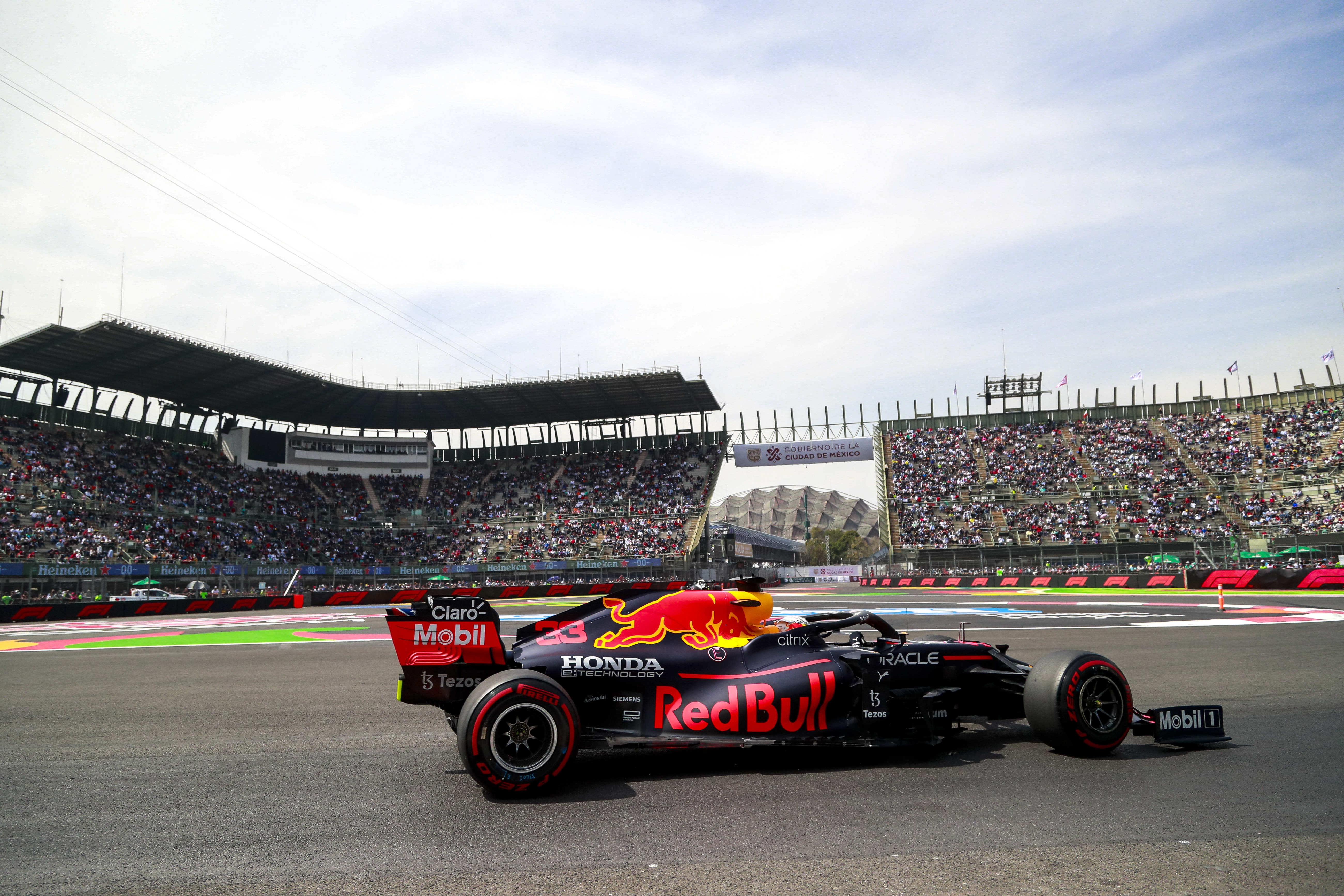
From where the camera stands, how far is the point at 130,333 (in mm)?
41156

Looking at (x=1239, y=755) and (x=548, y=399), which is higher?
(x=548, y=399)

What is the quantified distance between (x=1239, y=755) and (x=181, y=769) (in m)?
8.33

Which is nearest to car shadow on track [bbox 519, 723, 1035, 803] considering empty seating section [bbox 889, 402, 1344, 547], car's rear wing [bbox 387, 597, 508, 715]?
car's rear wing [bbox 387, 597, 508, 715]

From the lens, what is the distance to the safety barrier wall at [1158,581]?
29.0 meters

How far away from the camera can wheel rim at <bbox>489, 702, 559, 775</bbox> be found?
5758 millimetres

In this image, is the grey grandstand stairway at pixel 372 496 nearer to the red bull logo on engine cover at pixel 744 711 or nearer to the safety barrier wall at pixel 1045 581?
the safety barrier wall at pixel 1045 581

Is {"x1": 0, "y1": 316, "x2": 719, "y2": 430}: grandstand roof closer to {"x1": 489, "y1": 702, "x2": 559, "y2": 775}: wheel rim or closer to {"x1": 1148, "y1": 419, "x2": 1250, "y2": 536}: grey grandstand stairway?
{"x1": 1148, "y1": 419, "x2": 1250, "y2": 536}: grey grandstand stairway

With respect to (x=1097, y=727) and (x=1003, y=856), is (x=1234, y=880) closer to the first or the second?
(x=1003, y=856)

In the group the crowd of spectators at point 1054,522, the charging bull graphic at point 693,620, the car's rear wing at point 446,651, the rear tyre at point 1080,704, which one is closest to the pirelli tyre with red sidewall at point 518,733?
the car's rear wing at point 446,651

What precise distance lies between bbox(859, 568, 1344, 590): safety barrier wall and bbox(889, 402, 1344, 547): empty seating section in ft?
35.7

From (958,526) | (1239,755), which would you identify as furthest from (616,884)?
(958,526)

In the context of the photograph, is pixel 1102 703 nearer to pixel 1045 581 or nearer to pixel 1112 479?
pixel 1045 581

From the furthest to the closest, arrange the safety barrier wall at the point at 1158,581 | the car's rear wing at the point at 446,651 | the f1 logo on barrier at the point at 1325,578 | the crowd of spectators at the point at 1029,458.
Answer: the crowd of spectators at the point at 1029,458 → the safety barrier wall at the point at 1158,581 → the f1 logo on barrier at the point at 1325,578 → the car's rear wing at the point at 446,651

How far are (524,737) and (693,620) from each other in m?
1.65
